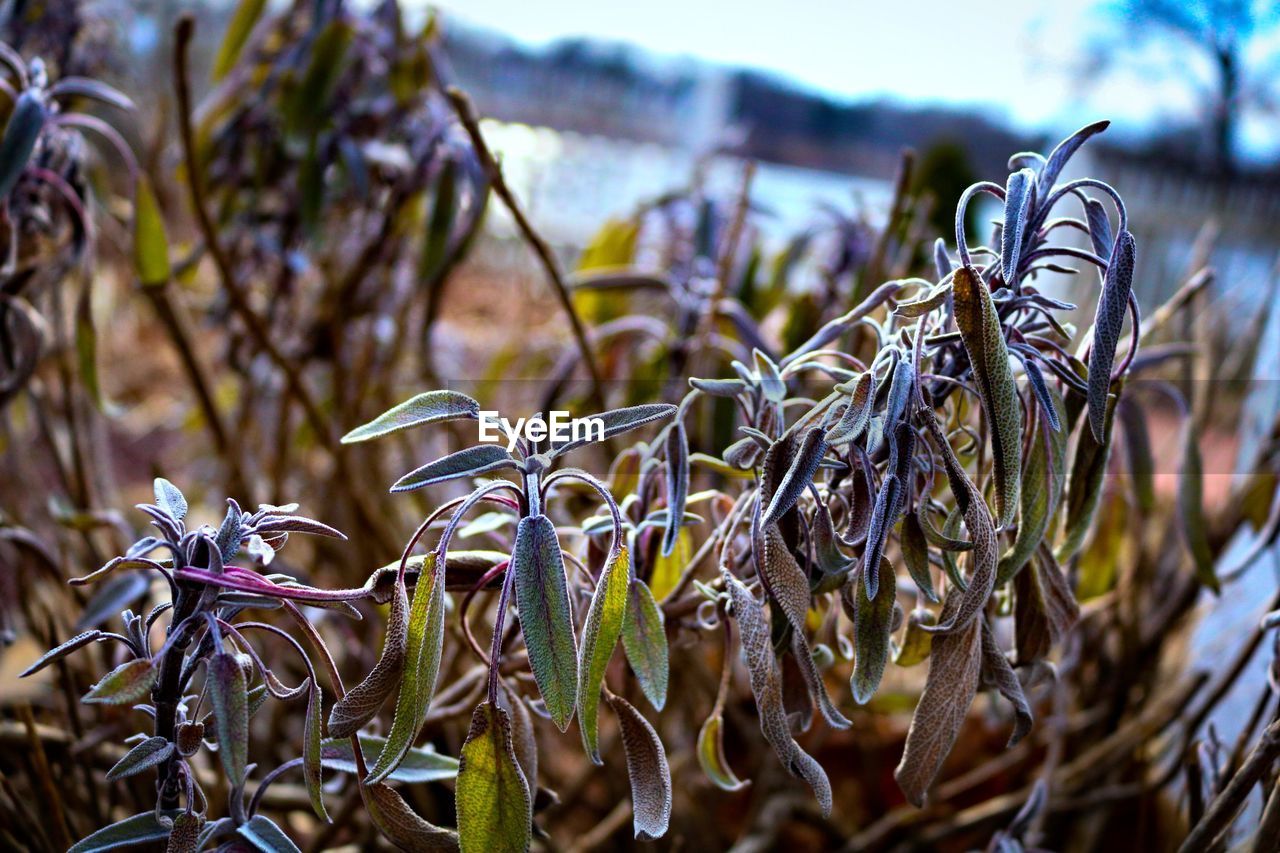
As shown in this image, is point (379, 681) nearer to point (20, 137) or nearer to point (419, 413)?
point (419, 413)

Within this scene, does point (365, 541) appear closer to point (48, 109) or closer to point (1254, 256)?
point (48, 109)

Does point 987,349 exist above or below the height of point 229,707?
above

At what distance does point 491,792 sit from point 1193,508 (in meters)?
0.39

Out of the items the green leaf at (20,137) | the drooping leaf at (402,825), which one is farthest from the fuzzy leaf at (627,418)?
the green leaf at (20,137)

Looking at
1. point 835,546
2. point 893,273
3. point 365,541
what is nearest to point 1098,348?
point 835,546

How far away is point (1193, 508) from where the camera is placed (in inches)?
19.4

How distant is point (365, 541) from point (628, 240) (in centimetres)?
34

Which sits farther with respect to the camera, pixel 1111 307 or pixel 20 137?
pixel 20 137

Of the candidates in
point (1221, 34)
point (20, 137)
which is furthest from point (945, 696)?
point (1221, 34)

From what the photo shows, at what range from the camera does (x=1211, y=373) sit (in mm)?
836

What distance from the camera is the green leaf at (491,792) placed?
0.27 m

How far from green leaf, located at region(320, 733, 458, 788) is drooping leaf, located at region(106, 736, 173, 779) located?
5 centimetres

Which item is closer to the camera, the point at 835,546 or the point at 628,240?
the point at 835,546

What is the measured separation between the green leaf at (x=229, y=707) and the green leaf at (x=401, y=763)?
0.21ft
